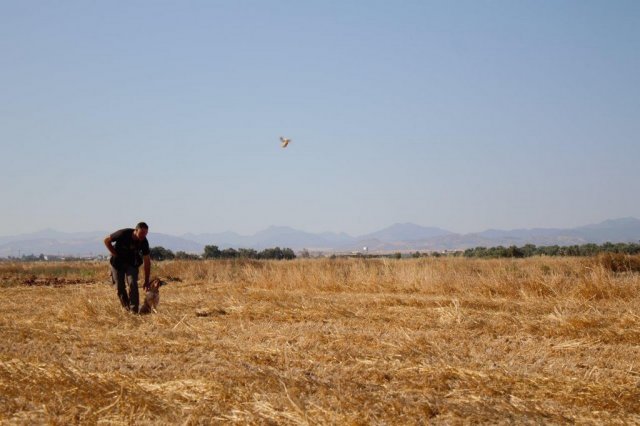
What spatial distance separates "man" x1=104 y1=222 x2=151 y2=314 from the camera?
1287 cm

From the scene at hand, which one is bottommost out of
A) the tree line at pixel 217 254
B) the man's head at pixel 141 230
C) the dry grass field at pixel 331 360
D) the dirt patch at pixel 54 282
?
the dry grass field at pixel 331 360

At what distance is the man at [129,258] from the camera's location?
1287 centimetres

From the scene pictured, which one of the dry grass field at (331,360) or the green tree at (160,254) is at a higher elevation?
the green tree at (160,254)

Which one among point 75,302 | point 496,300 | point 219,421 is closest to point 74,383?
point 219,421

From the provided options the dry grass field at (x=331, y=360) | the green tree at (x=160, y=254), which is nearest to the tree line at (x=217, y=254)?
the green tree at (x=160, y=254)

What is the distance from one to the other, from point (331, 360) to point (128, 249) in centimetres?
608

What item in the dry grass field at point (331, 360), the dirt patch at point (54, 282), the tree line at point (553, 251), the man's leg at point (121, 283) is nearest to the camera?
the dry grass field at point (331, 360)

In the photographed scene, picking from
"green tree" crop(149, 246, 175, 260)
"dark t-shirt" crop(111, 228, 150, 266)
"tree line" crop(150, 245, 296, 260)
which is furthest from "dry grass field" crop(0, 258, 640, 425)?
"tree line" crop(150, 245, 296, 260)

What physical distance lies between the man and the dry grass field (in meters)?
0.44

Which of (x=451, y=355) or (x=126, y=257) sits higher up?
(x=126, y=257)

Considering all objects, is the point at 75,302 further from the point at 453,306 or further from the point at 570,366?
the point at 570,366

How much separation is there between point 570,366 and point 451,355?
1.42 meters

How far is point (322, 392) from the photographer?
6707 millimetres

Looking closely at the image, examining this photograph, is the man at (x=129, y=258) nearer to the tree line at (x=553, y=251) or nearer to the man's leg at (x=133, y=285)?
the man's leg at (x=133, y=285)
